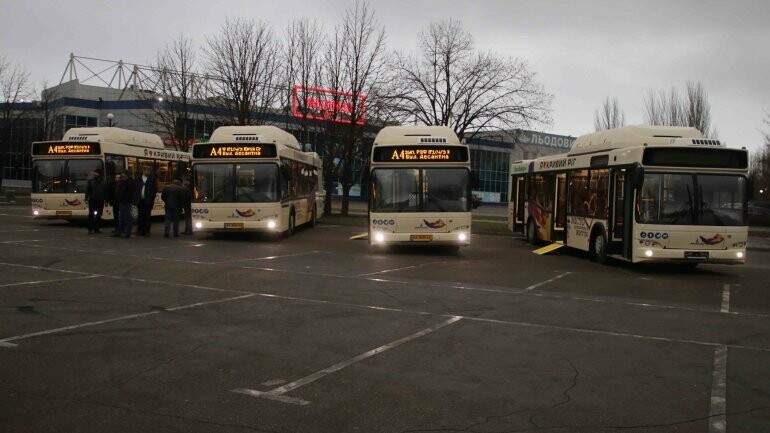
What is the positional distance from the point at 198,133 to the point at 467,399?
51146 millimetres

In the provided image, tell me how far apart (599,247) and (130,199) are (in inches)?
527

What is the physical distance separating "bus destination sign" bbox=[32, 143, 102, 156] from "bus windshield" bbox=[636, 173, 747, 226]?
18.2 metres

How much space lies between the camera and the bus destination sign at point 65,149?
23547mm

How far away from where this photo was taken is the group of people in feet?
65.4

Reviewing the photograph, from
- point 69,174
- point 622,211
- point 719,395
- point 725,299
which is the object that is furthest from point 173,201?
point 719,395

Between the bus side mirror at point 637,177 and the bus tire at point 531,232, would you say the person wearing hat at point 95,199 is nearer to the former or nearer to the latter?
the bus tire at point 531,232

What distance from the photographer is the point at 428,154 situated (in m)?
18.0

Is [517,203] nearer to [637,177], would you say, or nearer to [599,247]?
[599,247]

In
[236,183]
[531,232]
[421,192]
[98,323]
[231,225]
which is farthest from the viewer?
[531,232]

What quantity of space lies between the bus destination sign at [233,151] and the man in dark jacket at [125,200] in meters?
2.15

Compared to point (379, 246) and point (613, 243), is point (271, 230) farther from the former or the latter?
point (613, 243)

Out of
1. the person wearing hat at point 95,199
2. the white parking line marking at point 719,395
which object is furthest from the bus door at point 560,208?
the person wearing hat at point 95,199

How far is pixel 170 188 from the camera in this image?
2086cm

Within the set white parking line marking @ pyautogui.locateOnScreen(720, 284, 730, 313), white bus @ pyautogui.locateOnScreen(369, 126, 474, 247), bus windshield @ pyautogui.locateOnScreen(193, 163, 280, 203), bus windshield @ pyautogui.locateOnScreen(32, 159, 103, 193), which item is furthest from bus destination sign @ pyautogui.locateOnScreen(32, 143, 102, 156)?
white parking line marking @ pyautogui.locateOnScreen(720, 284, 730, 313)
